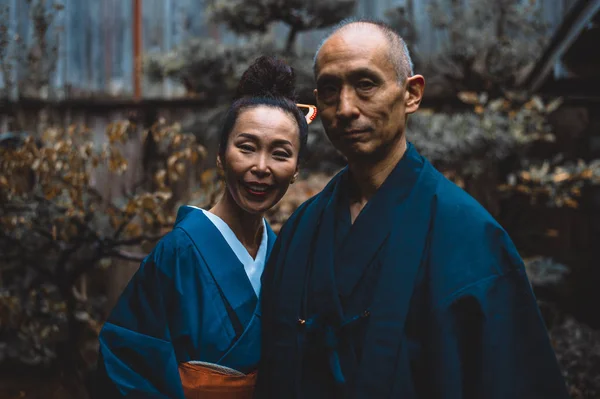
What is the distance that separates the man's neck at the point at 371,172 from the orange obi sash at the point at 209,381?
85 centimetres

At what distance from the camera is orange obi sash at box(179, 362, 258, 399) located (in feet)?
7.04

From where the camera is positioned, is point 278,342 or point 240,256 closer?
point 278,342

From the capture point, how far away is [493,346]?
1.55m

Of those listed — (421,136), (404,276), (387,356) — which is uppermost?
(421,136)

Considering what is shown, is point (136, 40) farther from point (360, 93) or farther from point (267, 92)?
point (360, 93)

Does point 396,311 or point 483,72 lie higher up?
point 483,72

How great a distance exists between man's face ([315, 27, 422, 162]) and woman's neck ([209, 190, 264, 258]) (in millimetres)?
715

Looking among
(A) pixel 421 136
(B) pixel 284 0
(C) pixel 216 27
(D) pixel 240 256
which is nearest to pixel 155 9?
(C) pixel 216 27

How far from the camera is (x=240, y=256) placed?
237cm

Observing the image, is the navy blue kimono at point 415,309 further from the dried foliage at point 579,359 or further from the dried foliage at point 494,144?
the dried foliage at point 494,144

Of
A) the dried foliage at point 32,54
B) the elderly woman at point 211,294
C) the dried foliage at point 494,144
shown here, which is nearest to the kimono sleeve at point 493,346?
the elderly woman at point 211,294

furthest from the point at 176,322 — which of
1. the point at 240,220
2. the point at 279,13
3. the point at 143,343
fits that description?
the point at 279,13

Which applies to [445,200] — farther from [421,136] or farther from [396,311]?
[421,136]

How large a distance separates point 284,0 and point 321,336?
16.5 feet
